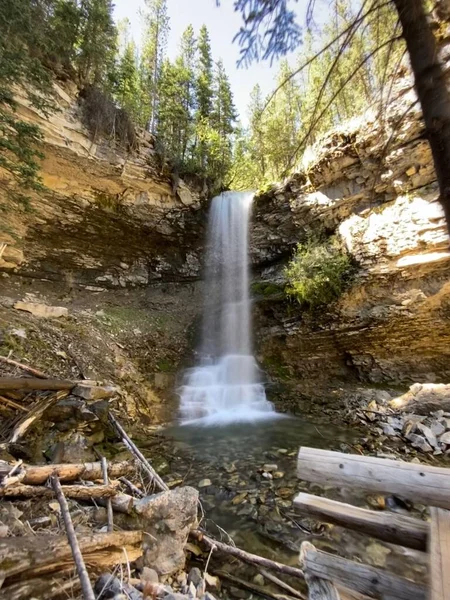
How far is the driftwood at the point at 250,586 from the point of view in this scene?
239 cm

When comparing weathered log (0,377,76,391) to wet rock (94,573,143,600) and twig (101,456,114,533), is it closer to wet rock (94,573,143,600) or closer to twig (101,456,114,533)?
twig (101,456,114,533)

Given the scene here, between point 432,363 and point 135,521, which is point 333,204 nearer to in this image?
point 432,363

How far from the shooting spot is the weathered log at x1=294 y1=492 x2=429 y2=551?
1.65 m

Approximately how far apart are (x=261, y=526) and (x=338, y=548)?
89cm

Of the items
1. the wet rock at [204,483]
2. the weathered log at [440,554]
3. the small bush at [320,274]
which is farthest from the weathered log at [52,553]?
the small bush at [320,274]

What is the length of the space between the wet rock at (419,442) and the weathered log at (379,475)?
5.47m

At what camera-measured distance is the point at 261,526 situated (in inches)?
137

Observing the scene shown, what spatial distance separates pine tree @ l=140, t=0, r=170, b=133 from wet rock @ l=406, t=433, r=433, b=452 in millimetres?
17598

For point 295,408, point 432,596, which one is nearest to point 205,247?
point 295,408

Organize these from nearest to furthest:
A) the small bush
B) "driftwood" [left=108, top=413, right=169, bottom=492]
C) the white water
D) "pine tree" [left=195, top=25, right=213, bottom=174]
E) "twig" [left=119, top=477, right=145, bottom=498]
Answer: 1. "twig" [left=119, top=477, right=145, bottom=498]
2. "driftwood" [left=108, top=413, right=169, bottom=492]
3. the small bush
4. the white water
5. "pine tree" [left=195, top=25, right=213, bottom=174]

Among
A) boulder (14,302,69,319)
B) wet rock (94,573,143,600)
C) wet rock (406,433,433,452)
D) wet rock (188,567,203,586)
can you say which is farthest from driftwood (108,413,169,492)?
boulder (14,302,69,319)

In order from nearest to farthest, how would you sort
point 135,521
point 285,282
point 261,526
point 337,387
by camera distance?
point 135,521 < point 261,526 < point 337,387 < point 285,282

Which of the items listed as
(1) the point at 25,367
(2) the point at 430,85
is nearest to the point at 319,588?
(2) the point at 430,85

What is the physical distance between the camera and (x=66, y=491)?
2.68m
